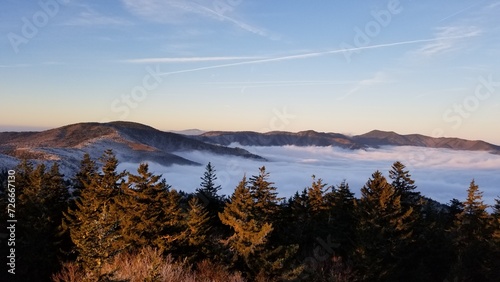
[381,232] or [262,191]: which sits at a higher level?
[262,191]

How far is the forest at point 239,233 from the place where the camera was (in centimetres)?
1712

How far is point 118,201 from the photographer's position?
2527cm

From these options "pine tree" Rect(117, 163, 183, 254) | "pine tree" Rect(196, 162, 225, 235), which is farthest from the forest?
"pine tree" Rect(196, 162, 225, 235)

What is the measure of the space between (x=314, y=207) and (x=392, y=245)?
9.92 meters

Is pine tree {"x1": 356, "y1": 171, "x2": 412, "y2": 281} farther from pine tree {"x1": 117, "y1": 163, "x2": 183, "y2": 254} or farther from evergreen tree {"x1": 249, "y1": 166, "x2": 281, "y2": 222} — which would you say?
pine tree {"x1": 117, "y1": 163, "x2": 183, "y2": 254}

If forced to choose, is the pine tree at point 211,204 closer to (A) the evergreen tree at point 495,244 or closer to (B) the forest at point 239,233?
(B) the forest at point 239,233

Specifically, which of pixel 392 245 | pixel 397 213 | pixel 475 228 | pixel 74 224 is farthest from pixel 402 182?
pixel 74 224

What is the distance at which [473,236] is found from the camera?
43625 mm

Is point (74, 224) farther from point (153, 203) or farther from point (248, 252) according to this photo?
point (248, 252)

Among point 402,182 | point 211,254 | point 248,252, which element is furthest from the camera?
point 402,182

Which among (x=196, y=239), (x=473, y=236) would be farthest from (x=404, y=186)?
(x=196, y=239)

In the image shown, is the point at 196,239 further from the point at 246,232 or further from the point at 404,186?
the point at 404,186

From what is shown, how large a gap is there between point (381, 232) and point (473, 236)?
46.9 feet

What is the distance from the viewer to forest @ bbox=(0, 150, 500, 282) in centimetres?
1712
